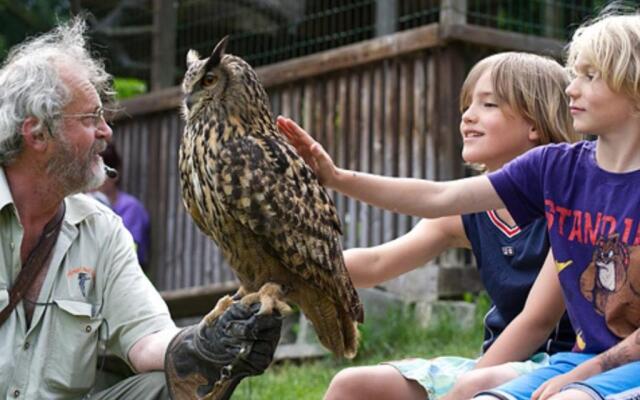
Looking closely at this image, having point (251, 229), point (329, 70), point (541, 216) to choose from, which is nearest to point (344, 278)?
point (251, 229)

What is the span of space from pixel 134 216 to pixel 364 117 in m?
1.97

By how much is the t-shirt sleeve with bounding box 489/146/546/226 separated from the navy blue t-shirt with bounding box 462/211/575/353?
24 centimetres

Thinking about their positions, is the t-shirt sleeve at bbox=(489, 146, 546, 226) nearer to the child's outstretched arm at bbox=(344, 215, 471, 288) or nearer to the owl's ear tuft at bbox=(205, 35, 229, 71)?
the child's outstretched arm at bbox=(344, 215, 471, 288)

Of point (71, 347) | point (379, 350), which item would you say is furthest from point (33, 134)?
point (379, 350)

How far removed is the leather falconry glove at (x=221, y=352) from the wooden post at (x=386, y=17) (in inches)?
161

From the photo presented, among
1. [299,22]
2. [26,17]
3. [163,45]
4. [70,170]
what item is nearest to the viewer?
[70,170]

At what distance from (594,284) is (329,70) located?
474 centimetres

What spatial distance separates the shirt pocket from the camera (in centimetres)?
391

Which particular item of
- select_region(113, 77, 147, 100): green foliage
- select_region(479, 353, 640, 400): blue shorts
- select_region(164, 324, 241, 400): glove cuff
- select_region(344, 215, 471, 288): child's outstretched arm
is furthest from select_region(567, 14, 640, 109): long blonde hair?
select_region(113, 77, 147, 100): green foliage

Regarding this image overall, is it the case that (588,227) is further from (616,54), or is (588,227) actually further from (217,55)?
(217,55)

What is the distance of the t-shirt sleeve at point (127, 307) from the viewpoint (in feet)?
13.1

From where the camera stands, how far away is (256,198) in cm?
346

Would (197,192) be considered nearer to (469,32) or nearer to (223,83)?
(223,83)

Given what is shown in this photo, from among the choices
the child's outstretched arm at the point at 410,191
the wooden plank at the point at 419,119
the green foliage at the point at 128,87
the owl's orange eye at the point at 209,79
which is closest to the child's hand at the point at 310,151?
the child's outstretched arm at the point at 410,191
